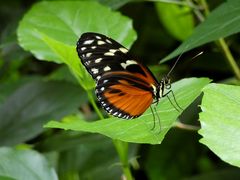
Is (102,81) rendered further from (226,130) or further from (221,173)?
(221,173)

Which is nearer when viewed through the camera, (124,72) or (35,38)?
(124,72)

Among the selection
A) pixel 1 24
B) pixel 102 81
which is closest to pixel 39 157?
pixel 102 81

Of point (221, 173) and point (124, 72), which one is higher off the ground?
point (124, 72)

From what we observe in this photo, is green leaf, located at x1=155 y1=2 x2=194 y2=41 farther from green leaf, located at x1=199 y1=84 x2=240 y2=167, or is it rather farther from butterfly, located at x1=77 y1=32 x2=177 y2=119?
green leaf, located at x1=199 y1=84 x2=240 y2=167

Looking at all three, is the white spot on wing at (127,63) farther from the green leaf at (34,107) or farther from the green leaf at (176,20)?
the green leaf at (176,20)

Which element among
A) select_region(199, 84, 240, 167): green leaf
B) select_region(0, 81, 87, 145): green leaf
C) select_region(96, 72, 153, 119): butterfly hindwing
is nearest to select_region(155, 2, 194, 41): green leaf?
select_region(0, 81, 87, 145): green leaf

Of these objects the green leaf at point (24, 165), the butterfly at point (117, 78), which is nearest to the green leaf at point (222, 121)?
the butterfly at point (117, 78)

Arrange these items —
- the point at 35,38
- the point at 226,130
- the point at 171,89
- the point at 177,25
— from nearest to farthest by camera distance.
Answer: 1. the point at 226,130
2. the point at 171,89
3. the point at 35,38
4. the point at 177,25
